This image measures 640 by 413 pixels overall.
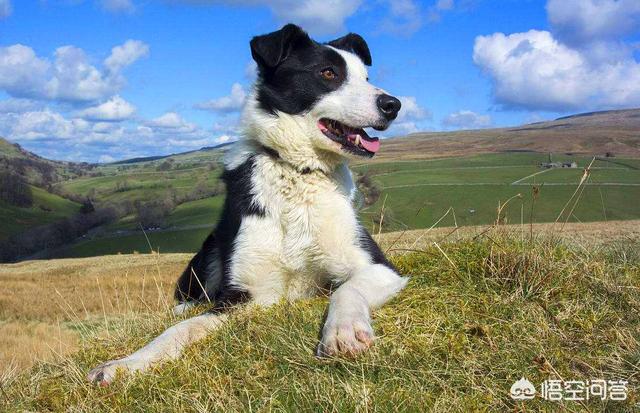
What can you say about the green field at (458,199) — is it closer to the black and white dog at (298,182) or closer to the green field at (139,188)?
the green field at (139,188)

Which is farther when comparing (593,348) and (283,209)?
(283,209)

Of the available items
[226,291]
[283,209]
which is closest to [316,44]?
[283,209]

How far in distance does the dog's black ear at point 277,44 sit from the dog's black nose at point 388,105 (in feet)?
4.17

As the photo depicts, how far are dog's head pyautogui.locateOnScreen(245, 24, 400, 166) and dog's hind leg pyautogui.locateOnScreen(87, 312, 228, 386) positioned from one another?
1.96 m

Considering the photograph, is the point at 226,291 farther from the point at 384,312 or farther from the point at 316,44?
the point at 316,44

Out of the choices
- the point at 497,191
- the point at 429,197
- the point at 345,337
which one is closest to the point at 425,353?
the point at 345,337

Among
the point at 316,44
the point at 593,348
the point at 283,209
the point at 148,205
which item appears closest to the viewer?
the point at 593,348

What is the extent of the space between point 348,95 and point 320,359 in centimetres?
308

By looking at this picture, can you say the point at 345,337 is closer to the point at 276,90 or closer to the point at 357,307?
the point at 357,307

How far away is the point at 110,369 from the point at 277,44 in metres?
3.79

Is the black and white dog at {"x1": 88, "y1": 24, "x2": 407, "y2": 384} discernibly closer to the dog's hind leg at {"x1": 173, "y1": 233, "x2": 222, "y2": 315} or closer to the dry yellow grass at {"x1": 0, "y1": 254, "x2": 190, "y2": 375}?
the dog's hind leg at {"x1": 173, "y1": 233, "x2": 222, "y2": 315}

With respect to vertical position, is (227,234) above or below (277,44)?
below

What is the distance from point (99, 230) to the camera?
4636 inches

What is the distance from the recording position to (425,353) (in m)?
3.90
